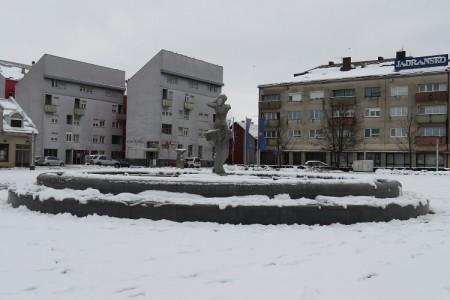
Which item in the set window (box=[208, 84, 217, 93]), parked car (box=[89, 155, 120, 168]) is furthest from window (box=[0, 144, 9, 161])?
window (box=[208, 84, 217, 93])

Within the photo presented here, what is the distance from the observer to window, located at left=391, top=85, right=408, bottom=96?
57681mm

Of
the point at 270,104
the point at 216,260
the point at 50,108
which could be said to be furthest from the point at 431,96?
the point at 216,260

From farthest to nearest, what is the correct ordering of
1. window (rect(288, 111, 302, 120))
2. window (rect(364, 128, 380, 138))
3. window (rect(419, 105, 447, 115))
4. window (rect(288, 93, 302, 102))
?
window (rect(288, 111, 302, 120)) → window (rect(288, 93, 302, 102)) → window (rect(364, 128, 380, 138)) → window (rect(419, 105, 447, 115))

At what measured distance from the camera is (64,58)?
65.9 meters

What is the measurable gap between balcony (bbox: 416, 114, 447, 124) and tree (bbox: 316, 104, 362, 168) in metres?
7.61

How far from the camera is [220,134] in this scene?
15859mm

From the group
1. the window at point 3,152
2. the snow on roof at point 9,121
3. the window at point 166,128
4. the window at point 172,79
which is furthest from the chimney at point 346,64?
the window at point 3,152

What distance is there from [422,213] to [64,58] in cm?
6285

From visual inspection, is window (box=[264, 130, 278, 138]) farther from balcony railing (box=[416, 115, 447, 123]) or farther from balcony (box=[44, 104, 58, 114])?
balcony (box=[44, 104, 58, 114])

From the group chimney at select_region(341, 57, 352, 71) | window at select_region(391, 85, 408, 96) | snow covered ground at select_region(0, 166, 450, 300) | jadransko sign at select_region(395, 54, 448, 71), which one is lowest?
snow covered ground at select_region(0, 166, 450, 300)

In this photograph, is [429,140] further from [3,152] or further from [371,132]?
[3,152]

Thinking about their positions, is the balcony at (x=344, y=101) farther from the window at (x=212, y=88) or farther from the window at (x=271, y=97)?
the window at (x=212, y=88)

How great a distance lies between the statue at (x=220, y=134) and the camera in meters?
15.9

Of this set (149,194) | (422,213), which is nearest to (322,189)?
(422,213)
